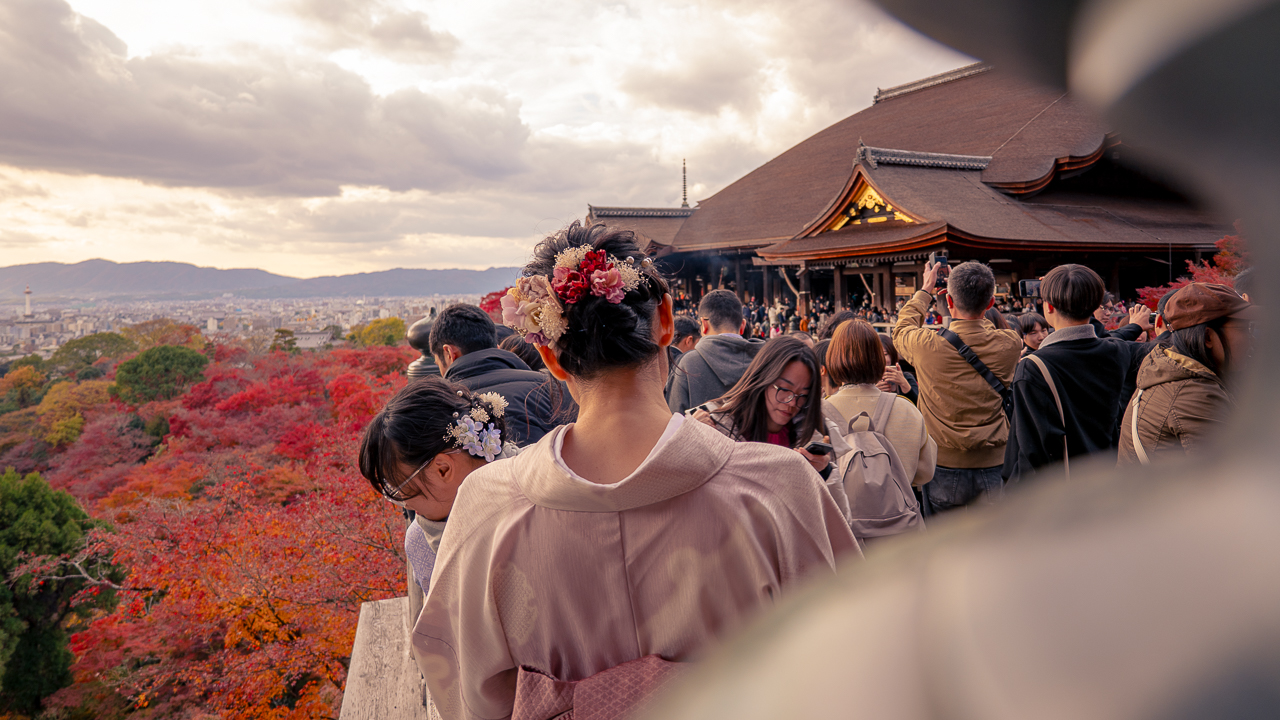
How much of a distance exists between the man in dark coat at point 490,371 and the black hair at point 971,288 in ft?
6.72

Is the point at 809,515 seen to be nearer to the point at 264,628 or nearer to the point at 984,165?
the point at 264,628

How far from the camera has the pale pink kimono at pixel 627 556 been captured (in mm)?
1222

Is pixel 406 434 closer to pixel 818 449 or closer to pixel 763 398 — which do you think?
pixel 763 398

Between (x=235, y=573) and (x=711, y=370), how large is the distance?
708 centimetres

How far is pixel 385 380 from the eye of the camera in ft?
53.9

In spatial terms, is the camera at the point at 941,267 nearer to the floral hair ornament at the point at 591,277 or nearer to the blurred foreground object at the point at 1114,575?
the floral hair ornament at the point at 591,277

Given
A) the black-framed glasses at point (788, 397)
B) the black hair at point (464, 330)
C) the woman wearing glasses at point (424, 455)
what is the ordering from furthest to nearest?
the black hair at point (464, 330) < the black-framed glasses at point (788, 397) < the woman wearing glasses at point (424, 455)

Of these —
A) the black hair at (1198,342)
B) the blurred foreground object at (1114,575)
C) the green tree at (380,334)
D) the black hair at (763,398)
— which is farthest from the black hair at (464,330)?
the green tree at (380,334)

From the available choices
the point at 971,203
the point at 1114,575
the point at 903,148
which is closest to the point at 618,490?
the point at 1114,575

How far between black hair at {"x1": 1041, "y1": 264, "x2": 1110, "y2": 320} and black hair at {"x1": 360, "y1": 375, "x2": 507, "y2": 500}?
2.55m

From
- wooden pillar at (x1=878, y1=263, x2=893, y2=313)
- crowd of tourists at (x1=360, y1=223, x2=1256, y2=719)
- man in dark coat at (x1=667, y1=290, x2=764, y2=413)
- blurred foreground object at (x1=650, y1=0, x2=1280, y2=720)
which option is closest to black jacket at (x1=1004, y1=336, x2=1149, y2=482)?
crowd of tourists at (x1=360, y1=223, x2=1256, y2=719)

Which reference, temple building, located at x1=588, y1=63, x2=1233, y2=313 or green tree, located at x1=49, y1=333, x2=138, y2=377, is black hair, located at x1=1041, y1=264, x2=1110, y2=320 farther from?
green tree, located at x1=49, y1=333, x2=138, y2=377

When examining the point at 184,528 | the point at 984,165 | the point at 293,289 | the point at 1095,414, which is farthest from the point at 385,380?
the point at 293,289

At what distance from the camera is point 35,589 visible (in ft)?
31.3
